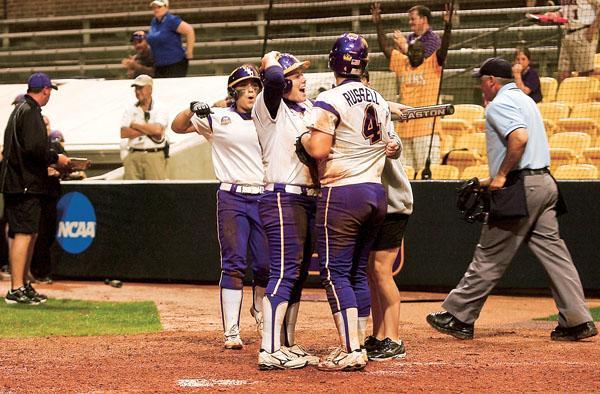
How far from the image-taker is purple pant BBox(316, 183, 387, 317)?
6.05 meters

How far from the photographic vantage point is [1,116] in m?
16.6

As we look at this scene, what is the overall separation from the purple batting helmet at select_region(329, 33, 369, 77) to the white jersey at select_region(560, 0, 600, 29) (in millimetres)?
6984

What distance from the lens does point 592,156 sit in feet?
36.9

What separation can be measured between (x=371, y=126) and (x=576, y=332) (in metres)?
2.48

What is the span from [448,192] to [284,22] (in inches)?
167

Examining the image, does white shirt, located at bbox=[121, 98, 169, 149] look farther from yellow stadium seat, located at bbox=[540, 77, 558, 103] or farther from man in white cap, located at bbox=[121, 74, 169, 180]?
yellow stadium seat, located at bbox=[540, 77, 558, 103]

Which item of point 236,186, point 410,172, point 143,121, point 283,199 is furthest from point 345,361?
point 143,121

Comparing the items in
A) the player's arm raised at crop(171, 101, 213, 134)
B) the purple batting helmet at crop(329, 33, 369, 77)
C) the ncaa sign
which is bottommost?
the ncaa sign

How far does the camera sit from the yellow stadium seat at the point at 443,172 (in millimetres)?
11523

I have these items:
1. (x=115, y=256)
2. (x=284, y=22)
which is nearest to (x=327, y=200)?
(x=115, y=256)

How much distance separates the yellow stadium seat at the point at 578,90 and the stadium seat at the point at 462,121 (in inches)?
40.6

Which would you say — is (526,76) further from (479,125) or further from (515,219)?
(515,219)

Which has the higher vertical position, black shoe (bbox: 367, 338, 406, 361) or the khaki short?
the khaki short

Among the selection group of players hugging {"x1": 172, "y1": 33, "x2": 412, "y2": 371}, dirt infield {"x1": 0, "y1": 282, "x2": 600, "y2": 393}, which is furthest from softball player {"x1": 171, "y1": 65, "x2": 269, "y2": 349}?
group of players hugging {"x1": 172, "y1": 33, "x2": 412, "y2": 371}
